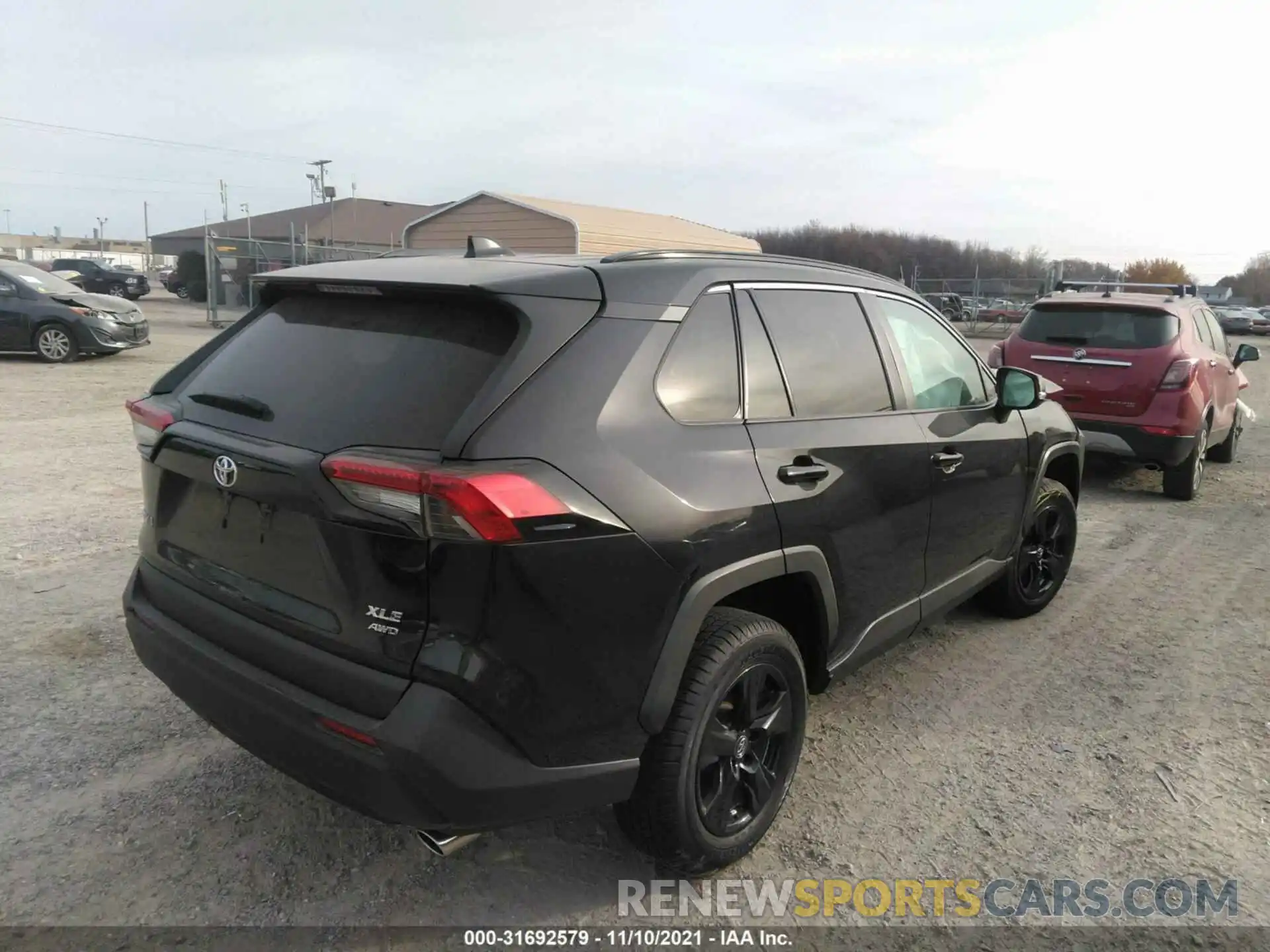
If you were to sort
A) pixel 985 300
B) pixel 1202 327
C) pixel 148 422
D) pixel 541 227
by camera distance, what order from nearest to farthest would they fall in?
pixel 148 422 < pixel 1202 327 < pixel 541 227 < pixel 985 300

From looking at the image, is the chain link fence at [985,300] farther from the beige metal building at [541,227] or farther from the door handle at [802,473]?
the door handle at [802,473]

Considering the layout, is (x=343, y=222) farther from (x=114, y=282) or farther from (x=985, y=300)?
(x=985, y=300)

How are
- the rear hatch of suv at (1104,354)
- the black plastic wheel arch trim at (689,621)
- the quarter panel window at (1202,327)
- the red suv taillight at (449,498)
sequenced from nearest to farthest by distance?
the red suv taillight at (449,498), the black plastic wheel arch trim at (689,621), the rear hatch of suv at (1104,354), the quarter panel window at (1202,327)

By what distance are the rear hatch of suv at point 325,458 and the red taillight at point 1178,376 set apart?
6.55 metres

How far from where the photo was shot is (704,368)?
2629 millimetres

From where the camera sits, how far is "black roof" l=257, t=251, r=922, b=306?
237 centimetres

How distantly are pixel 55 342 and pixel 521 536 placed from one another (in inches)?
584

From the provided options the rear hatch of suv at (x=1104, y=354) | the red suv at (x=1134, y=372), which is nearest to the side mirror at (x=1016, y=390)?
the rear hatch of suv at (x=1104, y=354)

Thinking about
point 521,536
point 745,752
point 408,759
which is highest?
point 521,536

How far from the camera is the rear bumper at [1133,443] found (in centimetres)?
714

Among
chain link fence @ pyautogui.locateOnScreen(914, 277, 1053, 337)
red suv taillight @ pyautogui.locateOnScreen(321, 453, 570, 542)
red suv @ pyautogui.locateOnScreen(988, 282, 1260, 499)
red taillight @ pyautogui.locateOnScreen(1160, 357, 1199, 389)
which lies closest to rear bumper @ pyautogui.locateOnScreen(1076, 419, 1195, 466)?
red suv @ pyautogui.locateOnScreen(988, 282, 1260, 499)

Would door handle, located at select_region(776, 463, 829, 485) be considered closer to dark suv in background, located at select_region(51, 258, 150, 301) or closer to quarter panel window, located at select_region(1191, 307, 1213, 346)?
quarter panel window, located at select_region(1191, 307, 1213, 346)

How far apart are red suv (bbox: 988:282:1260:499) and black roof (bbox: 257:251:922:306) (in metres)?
5.39

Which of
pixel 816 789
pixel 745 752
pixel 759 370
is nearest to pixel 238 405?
pixel 759 370
